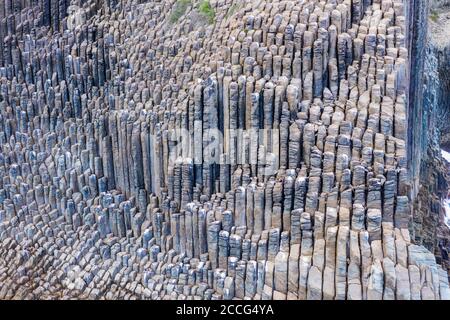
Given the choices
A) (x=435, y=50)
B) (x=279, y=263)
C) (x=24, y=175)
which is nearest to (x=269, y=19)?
(x=279, y=263)

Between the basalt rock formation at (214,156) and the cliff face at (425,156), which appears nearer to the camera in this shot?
the basalt rock formation at (214,156)

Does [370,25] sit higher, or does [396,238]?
[370,25]

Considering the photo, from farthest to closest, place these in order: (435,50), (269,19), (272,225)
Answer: (435,50), (269,19), (272,225)

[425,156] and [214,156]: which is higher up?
[214,156]

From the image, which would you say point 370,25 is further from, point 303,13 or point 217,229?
point 217,229

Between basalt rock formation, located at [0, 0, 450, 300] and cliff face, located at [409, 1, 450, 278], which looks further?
cliff face, located at [409, 1, 450, 278]

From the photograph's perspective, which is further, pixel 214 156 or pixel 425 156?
pixel 425 156

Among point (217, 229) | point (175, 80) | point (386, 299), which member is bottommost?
point (386, 299)

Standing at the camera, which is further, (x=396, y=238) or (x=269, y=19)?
(x=269, y=19)
